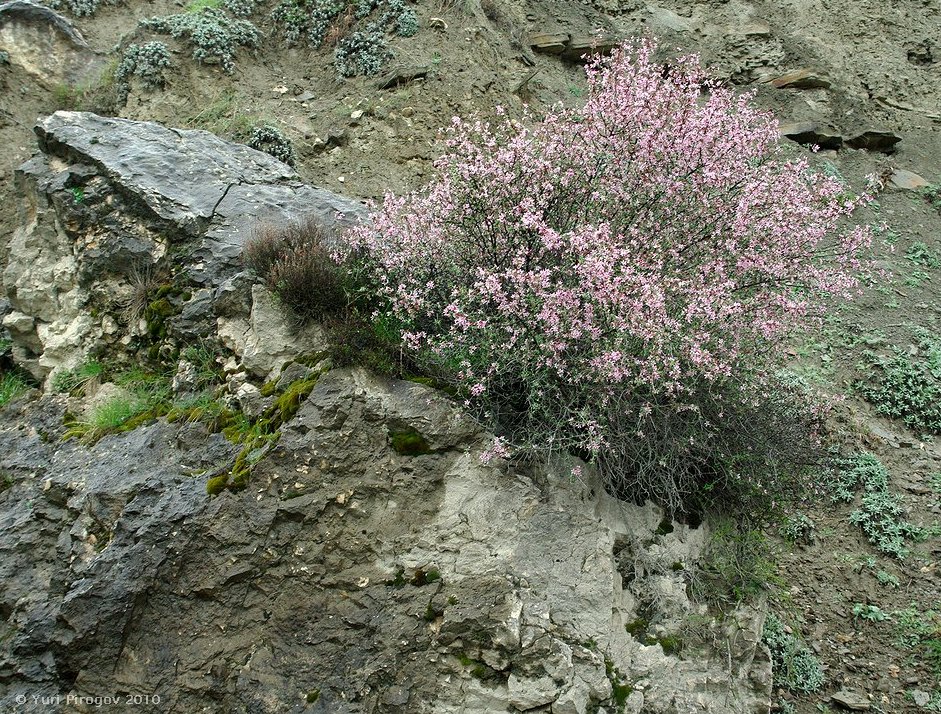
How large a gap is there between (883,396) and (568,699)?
18.3ft

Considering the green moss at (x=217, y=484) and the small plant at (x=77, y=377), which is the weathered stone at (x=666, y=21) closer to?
the small plant at (x=77, y=377)

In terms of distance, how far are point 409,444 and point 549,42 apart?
9.57 meters

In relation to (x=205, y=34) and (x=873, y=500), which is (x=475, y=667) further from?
(x=205, y=34)

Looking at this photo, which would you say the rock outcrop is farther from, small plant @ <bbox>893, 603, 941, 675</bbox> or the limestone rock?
the limestone rock

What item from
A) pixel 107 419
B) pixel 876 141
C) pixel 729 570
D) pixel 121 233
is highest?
pixel 121 233

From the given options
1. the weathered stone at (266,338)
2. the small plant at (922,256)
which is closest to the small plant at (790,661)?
the weathered stone at (266,338)

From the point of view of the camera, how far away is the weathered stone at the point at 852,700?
5.68 m

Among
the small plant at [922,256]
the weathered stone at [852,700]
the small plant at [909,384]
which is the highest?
the small plant at [922,256]

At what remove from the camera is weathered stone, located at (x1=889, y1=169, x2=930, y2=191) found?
11.2 meters

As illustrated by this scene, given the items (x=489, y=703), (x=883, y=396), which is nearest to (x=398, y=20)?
(x=883, y=396)

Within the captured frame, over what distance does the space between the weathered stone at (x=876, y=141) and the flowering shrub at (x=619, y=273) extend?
7.25 metres

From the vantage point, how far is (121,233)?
661 centimetres

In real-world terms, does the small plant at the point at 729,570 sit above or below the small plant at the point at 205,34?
below

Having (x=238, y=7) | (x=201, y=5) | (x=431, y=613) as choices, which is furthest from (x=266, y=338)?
(x=201, y=5)
